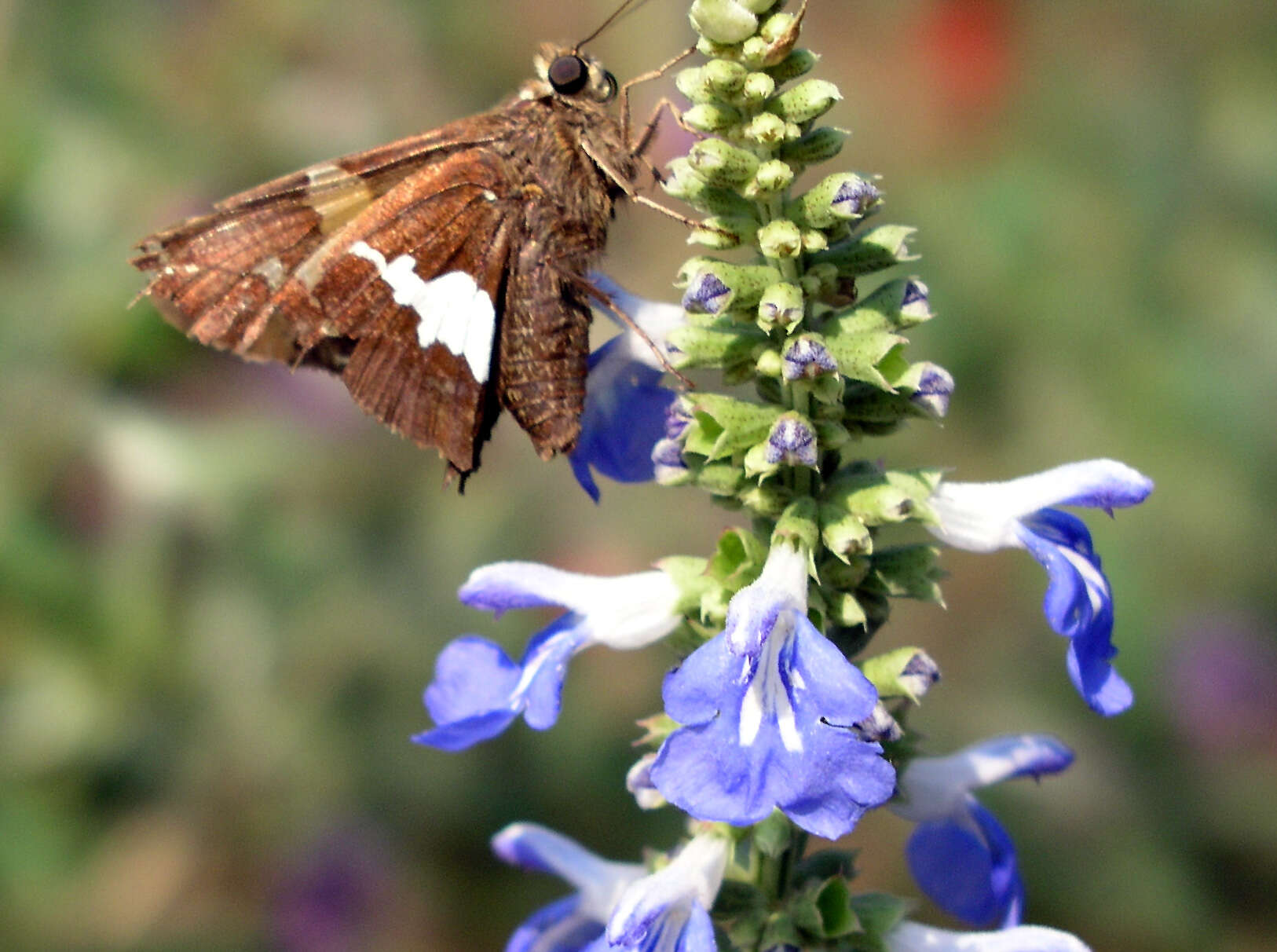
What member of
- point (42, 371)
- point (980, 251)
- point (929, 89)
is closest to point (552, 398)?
point (42, 371)

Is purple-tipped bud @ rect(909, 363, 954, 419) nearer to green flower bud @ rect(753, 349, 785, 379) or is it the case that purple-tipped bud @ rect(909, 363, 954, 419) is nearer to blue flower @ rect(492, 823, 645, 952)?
green flower bud @ rect(753, 349, 785, 379)

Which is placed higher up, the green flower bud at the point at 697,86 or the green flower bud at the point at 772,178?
the green flower bud at the point at 697,86

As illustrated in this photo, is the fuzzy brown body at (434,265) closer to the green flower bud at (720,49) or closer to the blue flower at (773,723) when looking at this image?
the green flower bud at (720,49)

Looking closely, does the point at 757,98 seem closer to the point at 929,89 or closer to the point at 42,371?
the point at 42,371

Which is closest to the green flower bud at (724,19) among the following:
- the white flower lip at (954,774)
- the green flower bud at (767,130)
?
the green flower bud at (767,130)

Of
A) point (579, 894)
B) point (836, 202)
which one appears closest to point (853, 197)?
point (836, 202)

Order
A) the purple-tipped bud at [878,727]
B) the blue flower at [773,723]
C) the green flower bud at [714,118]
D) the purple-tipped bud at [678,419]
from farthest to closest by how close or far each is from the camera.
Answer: the purple-tipped bud at [678,419]
the green flower bud at [714,118]
the purple-tipped bud at [878,727]
the blue flower at [773,723]
